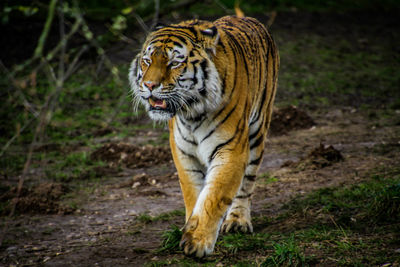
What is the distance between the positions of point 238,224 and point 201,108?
103 cm

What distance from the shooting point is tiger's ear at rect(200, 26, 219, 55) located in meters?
3.48

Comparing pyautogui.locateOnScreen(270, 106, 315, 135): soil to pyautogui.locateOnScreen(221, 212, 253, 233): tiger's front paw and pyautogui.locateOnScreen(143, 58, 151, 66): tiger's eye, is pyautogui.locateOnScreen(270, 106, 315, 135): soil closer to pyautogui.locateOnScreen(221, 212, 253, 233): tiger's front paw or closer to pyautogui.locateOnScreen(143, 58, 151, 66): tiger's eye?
pyautogui.locateOnScreen(221, 212, 253, 233): tiger's front paw

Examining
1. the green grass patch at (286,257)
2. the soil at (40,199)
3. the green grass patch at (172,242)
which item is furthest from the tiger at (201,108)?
the soil at (40,199)

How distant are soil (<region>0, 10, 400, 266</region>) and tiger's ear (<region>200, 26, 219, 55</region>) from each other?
1425 millimetres

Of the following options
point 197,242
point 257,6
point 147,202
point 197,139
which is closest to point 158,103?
point 197,139

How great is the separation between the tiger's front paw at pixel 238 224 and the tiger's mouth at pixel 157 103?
45.2 inches

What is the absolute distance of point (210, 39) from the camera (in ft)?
11.5

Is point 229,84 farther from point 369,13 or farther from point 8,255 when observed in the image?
point 369,13

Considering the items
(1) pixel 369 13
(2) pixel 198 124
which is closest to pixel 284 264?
(2) pixel 198 124

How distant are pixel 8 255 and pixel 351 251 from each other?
2558 millimetres

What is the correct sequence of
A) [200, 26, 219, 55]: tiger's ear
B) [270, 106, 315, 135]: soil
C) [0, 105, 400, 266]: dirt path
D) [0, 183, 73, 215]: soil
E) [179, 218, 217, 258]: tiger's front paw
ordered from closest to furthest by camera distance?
[179, 218, 217, 258]: tiger's front paw
[200, 26, 219, 55]: tiger's ear
[0, 105, 400, 266]: dirt path
[0, 183, 73, 215]: soil
[270, 106, 315, 135]: soil

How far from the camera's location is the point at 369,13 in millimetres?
15094

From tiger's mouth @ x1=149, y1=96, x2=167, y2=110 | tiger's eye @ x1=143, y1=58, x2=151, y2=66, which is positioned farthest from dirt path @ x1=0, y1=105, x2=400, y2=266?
tiger's eye @ x1=143, y1=58, x2=151, y2=66

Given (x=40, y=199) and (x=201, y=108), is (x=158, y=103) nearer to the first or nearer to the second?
(x=201, y=108)
